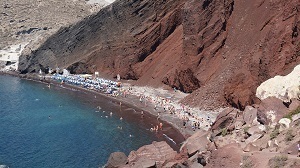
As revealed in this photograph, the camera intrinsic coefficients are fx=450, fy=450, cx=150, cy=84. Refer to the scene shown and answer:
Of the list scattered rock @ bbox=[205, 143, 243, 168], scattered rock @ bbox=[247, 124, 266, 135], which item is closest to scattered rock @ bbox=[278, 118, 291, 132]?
scattered rock @ bbox=[247, 124, 266, 135]

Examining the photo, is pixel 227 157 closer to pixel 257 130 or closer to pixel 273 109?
pixel 257 130

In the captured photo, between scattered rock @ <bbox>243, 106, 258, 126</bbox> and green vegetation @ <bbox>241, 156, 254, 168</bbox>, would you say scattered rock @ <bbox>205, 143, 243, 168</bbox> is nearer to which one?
green vegetation @ <bbox>241, 156, 254, 168</bbox>

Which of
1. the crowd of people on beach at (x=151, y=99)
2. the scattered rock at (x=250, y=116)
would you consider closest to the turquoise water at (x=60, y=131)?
the crowd of people on beach at (x=151, y=99)

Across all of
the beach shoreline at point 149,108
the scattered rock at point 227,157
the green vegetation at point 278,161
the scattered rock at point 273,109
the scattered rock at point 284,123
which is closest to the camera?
the green vegetation at point 278,161

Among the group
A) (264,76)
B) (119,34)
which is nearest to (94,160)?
(264,76)

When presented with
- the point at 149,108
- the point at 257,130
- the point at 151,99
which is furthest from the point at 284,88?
the point at 151,99

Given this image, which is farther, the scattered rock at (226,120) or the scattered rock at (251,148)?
the scattered rock at (226,120)

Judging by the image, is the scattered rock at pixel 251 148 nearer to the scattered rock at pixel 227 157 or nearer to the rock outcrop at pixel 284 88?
the scattered rock at pixel 227 157
